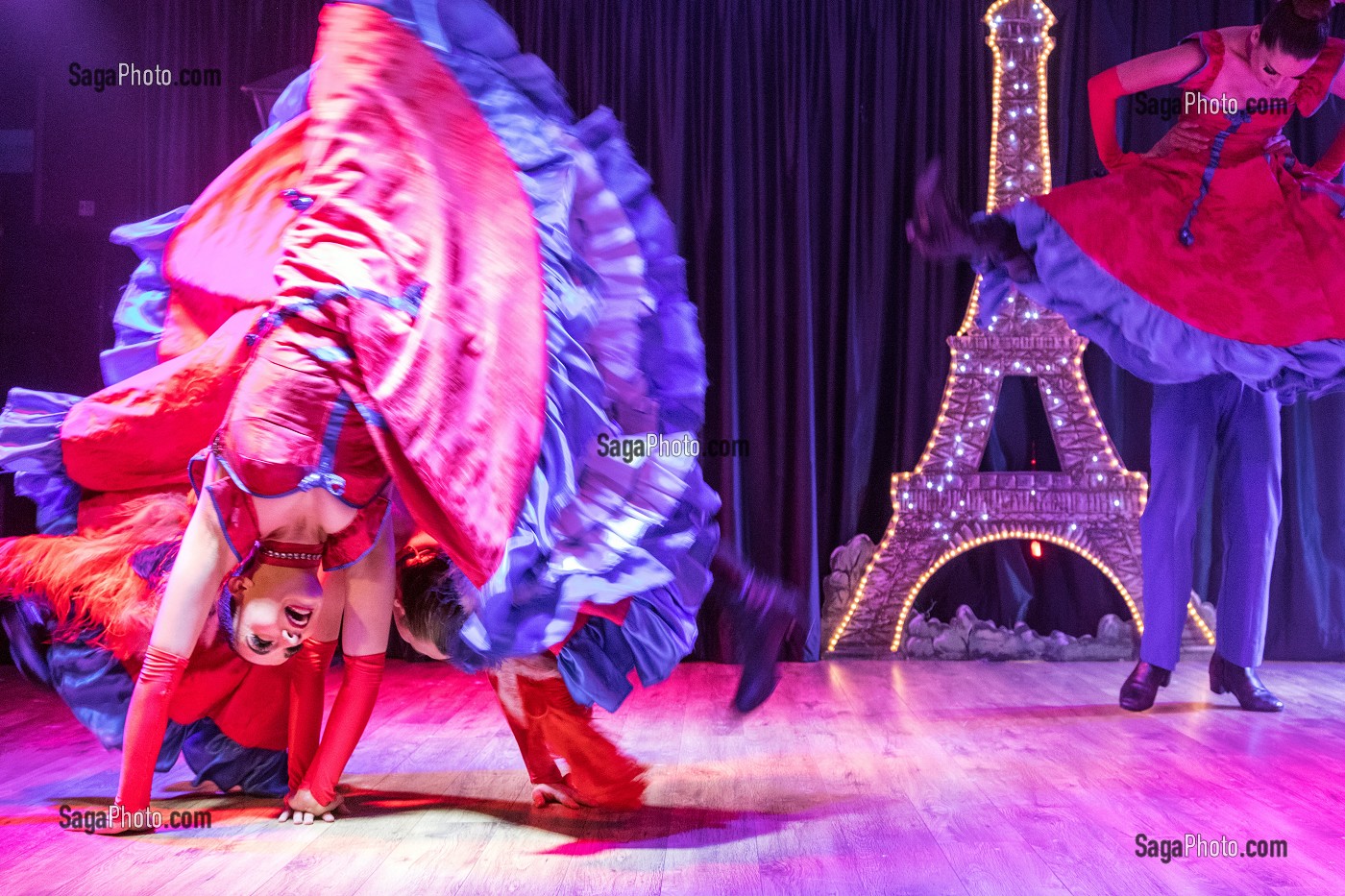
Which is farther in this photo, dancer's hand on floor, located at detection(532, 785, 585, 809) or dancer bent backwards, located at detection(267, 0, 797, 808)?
dancer's hand on floor, located at detection(532, 785, 585, 809)

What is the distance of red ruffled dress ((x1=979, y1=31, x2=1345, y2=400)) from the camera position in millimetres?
3176

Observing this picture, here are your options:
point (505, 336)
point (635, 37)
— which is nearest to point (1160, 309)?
point (505, 336)

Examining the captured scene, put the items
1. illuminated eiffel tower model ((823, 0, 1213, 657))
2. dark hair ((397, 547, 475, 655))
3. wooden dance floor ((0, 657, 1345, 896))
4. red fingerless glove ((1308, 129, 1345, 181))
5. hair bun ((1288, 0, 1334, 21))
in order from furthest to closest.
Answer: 1. illuminated eiffel tower model ((823, 0, 1213, 657))
2. red fingerless glove ((1308, 129, 1345, 181))
3. hair bun ((1288, 0, 1334, 21))
4. dark hair ((397, 547, 475, 655))
5. wooden dance floor ((0, 657, 1345, 896))

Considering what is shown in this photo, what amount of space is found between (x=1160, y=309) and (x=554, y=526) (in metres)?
1.92

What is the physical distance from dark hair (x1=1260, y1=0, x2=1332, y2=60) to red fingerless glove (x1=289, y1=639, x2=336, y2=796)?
2790 millimetres

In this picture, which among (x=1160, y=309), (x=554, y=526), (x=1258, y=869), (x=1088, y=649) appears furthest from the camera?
(x=1088, y=649)

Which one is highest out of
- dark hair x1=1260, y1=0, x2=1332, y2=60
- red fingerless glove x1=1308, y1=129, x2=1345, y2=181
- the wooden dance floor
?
dark hair x1=1260, y1=0, x2=1332, y2=60

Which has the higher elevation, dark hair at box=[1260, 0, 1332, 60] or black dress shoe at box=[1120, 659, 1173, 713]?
dark hair at box=[1260, 0, 1332, 60]

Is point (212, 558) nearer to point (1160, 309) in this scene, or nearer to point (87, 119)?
point (1160, 309)

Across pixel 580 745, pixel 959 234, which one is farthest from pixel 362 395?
pixel 959 234

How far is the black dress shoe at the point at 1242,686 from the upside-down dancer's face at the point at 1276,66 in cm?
158

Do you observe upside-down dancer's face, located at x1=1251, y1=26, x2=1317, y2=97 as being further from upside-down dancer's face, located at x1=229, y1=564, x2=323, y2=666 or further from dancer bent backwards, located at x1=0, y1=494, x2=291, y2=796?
dancer bent backwards, located at x1=0, y1=494, x2=291, y2=796

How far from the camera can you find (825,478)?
4676 millimetres

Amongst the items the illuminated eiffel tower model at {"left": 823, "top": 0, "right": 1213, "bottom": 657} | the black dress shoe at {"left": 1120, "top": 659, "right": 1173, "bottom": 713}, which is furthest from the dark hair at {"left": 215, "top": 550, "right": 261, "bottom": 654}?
the illuminated eiffel tower model at {"left": 823, "top": 0, "right": 1213, "bottom": 657}
